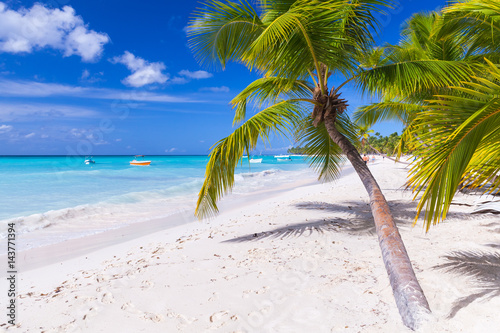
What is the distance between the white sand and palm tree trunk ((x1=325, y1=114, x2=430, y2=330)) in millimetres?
114

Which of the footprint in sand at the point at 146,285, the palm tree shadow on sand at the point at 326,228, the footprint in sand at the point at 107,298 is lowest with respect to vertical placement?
the footprint in sand at the point at 107,298

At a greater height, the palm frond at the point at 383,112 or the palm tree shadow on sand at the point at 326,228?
the palm frond at the point at 383,112

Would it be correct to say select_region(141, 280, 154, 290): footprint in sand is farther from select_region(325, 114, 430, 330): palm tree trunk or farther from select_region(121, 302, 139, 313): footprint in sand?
select_region(325, 114, 430, 330): palm tree trunk

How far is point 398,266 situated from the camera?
2994mm

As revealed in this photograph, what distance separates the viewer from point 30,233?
7531 mm

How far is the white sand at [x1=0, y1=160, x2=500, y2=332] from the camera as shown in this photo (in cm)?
256

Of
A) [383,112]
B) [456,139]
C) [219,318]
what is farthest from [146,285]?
[383,112]

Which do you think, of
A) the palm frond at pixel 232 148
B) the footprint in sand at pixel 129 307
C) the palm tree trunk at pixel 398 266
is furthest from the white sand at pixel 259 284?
the palm frond at pixel 232 148

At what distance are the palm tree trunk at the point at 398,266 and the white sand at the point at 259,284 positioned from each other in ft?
0.37

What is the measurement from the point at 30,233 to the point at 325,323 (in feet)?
26.9

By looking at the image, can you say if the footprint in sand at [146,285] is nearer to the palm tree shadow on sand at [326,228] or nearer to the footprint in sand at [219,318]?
the footprint in sand at [219,318]

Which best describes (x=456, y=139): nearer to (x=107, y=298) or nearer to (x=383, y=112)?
(x=107, y=298)

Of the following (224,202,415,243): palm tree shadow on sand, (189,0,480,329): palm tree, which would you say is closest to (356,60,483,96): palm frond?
(189,0,480,329): palm tree

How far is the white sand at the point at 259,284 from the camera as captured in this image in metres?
2.56
